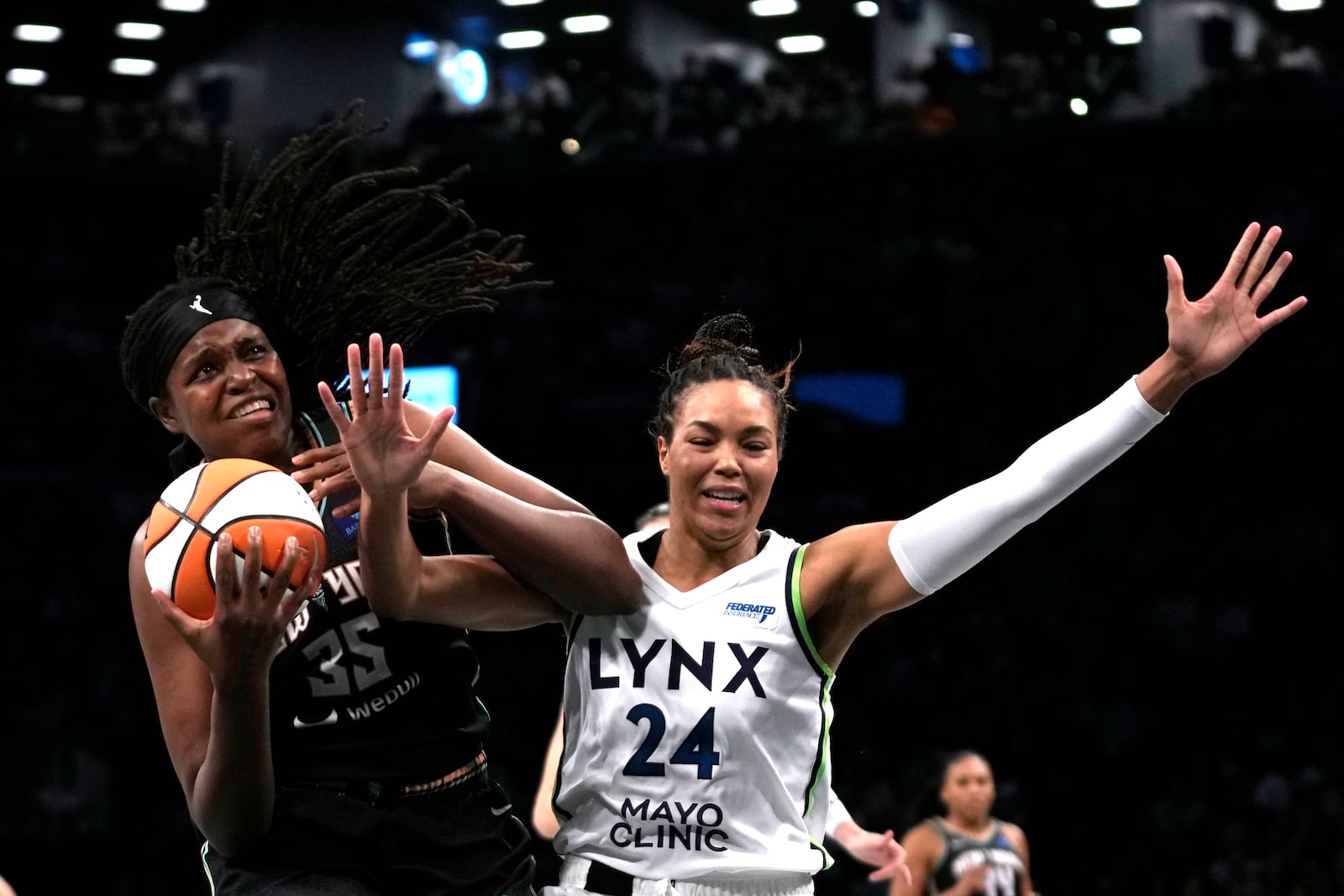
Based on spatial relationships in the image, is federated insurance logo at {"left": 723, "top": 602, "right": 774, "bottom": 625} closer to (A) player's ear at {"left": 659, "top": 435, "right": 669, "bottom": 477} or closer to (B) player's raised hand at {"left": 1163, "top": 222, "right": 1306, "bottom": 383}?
(A) player's ear at {"left": 659, "top": 435, "right": 669, "bottom": 477}

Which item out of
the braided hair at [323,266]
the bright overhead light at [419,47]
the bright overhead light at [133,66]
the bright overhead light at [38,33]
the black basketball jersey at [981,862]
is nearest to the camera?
the braided hair at [323,266]

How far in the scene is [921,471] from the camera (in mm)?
12414

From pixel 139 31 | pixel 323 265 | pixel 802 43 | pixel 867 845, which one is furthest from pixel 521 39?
pixel 323 265

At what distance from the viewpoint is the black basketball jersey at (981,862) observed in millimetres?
7094

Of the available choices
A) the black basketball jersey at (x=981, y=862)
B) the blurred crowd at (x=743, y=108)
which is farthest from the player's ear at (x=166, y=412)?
the blurred crowd at (x=743, y=108)

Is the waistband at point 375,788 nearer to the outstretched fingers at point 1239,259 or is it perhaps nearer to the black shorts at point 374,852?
the black shorts at point 374,852

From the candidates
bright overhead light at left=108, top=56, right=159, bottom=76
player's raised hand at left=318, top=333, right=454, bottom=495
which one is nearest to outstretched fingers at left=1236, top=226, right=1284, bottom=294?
player's raised hand at left=318, top=333, right=454, bottom=495

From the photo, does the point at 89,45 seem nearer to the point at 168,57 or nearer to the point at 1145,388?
the point at 168,57

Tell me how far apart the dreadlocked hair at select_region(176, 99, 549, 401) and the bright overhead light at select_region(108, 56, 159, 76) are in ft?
54.5

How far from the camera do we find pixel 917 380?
1282 cm

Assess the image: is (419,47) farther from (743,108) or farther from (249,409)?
(249,409)

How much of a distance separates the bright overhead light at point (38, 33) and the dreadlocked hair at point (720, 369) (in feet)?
53.4

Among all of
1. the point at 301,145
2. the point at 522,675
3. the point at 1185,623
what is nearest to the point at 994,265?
the point at 1185,623

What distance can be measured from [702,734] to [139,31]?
17108mm
